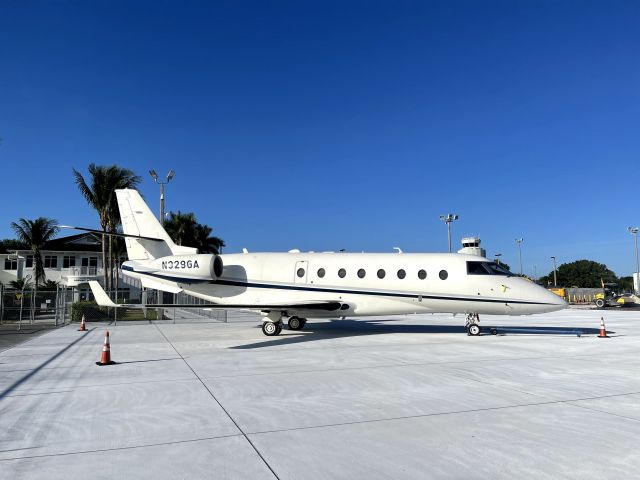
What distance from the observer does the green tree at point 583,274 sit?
10675cm

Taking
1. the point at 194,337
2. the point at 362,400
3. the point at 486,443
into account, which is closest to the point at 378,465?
the point at 486,443

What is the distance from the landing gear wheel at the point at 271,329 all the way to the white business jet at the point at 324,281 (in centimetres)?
4

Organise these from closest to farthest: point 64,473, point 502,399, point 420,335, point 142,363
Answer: point 64,473
point 502,399
point 142,363
point 420,335

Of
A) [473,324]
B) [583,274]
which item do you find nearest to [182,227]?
[473,324]

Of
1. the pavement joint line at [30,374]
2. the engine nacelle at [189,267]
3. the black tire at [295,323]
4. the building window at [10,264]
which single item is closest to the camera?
the pavement joint line at [30,374]

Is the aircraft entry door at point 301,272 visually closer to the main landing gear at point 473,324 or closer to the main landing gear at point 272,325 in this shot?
the main landing gear at point 272,325

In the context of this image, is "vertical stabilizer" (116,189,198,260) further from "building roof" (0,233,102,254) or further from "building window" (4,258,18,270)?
"building window" (4,258,18,270)

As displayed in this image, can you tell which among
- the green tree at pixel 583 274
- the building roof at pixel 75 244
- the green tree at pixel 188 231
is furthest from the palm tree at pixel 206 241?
the green tree at pixel 583 274

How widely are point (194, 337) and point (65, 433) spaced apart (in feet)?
37.2

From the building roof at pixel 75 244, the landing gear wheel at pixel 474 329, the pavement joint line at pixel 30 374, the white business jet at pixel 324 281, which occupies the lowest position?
the pavement joint line at pixel 30 374

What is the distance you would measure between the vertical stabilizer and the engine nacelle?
3.32 ft

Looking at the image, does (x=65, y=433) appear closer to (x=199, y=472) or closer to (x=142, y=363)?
(x=199, y=472)

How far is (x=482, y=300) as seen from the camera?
15180 millimetres

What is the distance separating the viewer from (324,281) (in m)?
16.8
